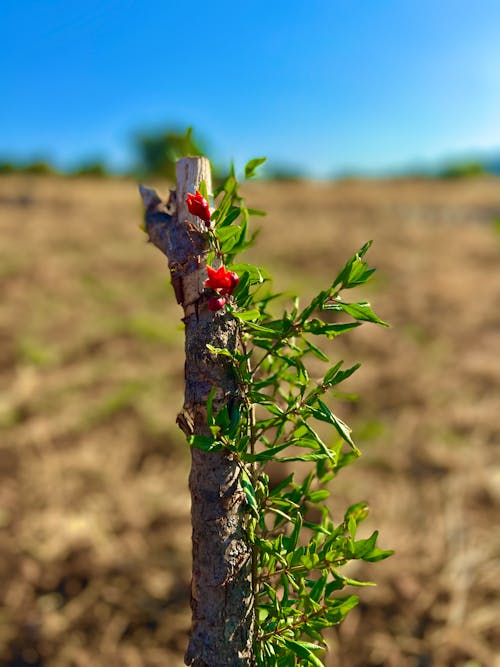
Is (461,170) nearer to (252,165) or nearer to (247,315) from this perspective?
(252,165)

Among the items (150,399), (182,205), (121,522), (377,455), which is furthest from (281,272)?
(182,205)

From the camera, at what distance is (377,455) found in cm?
437

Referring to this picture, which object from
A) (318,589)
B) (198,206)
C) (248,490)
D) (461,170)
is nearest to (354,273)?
(198,206)

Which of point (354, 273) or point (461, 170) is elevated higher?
point (461, 170)

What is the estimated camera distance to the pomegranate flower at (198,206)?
0.95m

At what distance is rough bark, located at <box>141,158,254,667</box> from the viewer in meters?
0.99

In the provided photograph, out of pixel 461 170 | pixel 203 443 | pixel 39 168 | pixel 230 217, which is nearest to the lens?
pixel 203 443

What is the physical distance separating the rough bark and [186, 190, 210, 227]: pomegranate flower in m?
0.06

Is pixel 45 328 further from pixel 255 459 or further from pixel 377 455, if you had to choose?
pixel 255 459

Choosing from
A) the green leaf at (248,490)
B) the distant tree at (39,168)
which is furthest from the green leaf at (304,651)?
the distant tree at (39,168)

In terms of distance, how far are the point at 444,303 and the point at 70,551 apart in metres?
6.35

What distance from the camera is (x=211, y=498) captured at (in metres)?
1.00

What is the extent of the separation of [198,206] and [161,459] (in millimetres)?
3635

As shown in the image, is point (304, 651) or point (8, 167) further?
point (8, 167)
